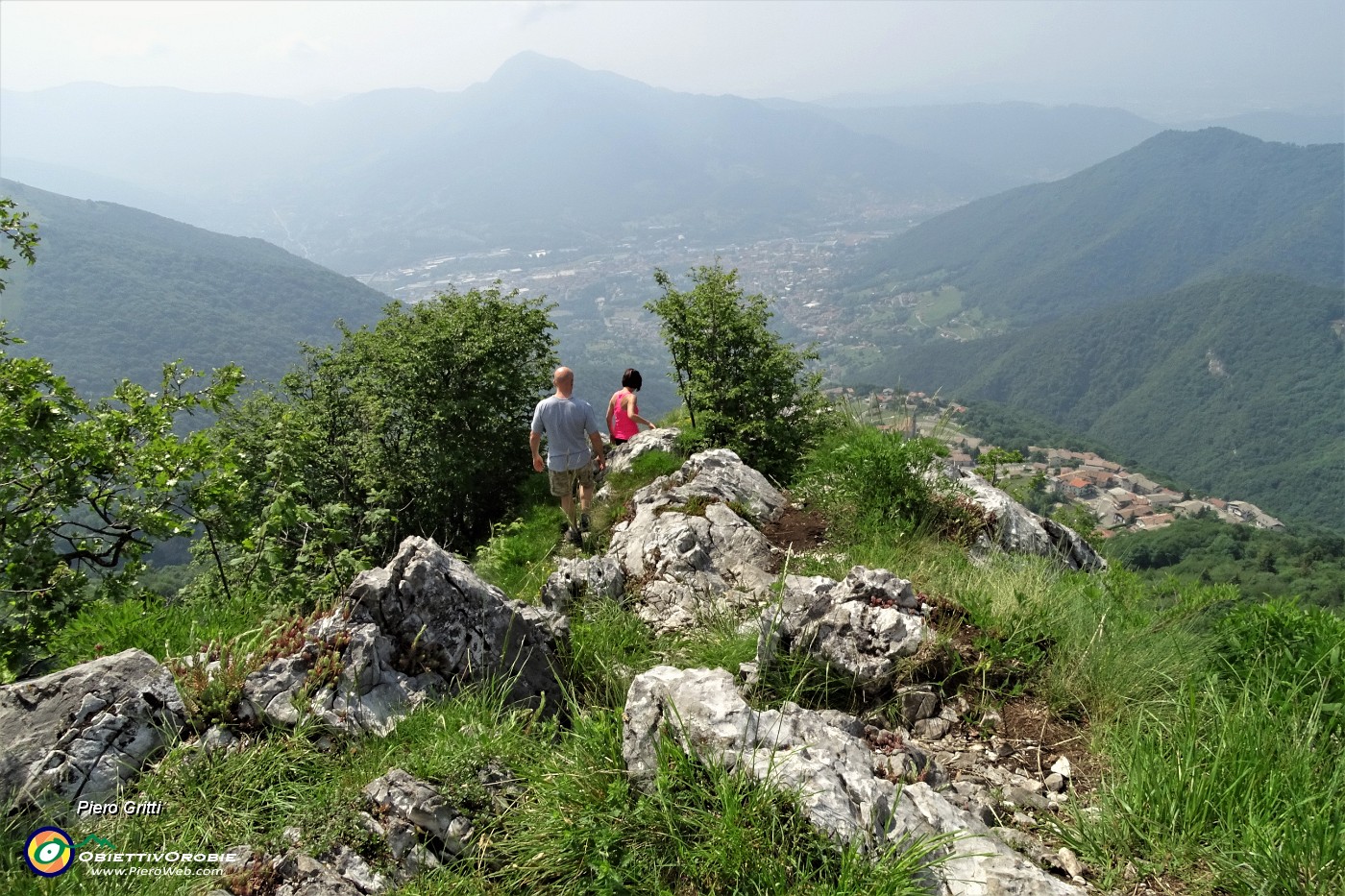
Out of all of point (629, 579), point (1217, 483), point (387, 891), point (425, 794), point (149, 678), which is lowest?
point (1217, 483)

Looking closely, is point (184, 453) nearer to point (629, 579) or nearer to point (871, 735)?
point (629, 579)

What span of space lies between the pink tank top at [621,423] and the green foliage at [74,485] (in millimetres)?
6570

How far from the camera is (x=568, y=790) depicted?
3.34m

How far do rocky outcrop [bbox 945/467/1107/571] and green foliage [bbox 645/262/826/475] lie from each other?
358 cm

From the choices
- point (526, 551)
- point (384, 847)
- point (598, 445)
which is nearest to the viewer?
point (384, 847)

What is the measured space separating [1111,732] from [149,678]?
5561 millimetres

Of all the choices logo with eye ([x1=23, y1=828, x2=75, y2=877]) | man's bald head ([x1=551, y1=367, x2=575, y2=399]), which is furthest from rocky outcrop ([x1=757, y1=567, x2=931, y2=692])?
man's bald head ([x1=551, y1=367, x2=575, y2=399])

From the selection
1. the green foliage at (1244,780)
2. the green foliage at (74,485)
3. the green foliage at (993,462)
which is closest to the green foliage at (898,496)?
the green foliage at (993,462)

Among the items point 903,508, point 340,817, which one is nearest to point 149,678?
point 340,817

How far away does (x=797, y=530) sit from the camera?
8383 millimetres

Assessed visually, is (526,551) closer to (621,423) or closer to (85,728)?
(621,423)

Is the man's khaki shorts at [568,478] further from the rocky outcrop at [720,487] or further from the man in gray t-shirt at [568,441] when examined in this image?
the rocky outcrop at [720,487]

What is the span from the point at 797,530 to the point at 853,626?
3.59m

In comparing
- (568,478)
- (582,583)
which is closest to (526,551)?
(568,478)
